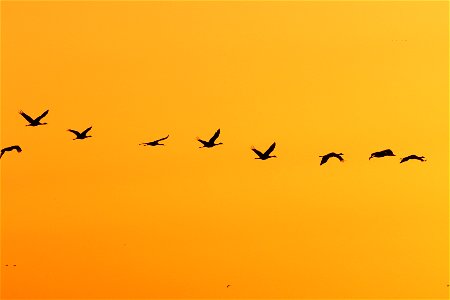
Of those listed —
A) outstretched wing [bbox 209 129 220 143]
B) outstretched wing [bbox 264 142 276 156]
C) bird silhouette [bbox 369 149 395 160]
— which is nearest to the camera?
bird silhouette [bbox 369 149 395 160]

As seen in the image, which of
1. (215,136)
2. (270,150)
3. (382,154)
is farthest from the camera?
(215,136)

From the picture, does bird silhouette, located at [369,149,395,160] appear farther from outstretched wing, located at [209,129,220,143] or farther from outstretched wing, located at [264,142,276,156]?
outstretched wing, located at [209,129,220,143]

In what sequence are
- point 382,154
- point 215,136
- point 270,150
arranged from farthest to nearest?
point 215,136 < point 270,150 < point 382,154

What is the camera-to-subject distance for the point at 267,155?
5659 centimetres

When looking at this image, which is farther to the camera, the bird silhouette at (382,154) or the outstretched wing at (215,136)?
the outstretched wing at (215,136)

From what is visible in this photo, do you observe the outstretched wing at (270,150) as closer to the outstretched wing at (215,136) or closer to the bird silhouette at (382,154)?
the outstretched wing at (215,136)

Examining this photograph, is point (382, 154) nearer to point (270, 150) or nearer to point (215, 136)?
point (270, 150)

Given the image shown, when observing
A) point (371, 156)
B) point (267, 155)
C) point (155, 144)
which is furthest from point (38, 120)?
point (371, 156)

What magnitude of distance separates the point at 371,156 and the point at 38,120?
18.3 metres

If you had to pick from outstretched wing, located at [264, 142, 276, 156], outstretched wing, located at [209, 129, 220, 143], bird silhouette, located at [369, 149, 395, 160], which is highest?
outstretched wing, located at [209, 129, 220, 143]

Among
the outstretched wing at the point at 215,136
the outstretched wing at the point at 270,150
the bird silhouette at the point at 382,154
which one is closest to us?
the bird silhouette at the point at 382,154

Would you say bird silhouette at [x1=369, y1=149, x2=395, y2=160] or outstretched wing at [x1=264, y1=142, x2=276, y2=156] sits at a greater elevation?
outstretched wing at [x1=264, y1=142, x2=276, y2=156]

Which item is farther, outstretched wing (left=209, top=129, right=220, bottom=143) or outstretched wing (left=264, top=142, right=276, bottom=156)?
outstretched wing (left=264, top=142, right=276, bottom=156)

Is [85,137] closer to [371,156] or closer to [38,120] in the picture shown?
[38,120]
